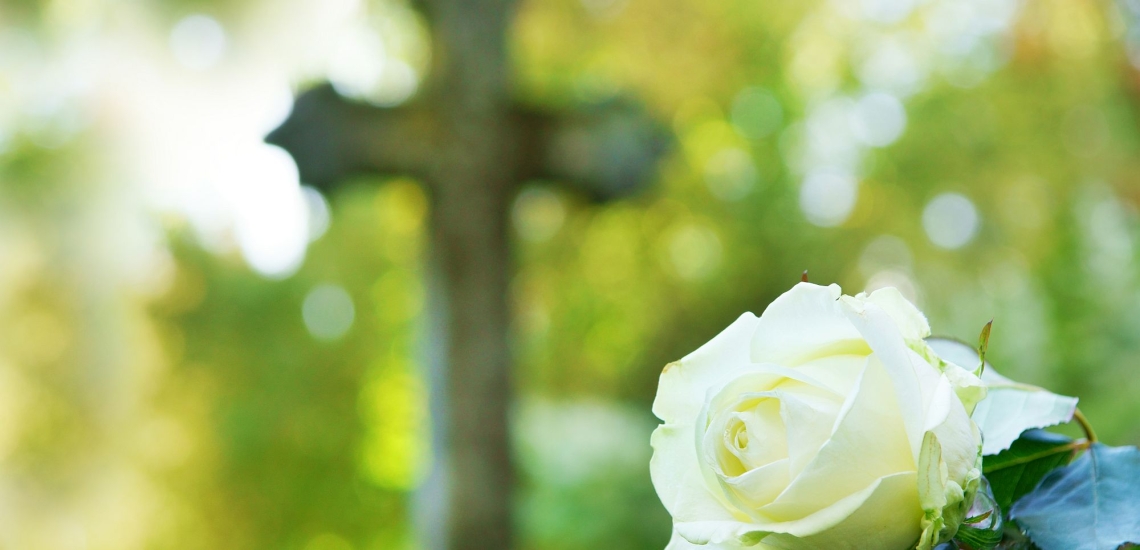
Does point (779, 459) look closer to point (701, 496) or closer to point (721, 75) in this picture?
point (701, 496)

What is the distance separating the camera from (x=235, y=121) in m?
1.60

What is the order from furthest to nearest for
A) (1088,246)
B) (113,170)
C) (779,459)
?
(113,170) → (1088,246) → (779,459)

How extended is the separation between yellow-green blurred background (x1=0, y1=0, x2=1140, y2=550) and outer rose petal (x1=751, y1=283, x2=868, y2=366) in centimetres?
216

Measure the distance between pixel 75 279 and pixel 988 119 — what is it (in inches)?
120

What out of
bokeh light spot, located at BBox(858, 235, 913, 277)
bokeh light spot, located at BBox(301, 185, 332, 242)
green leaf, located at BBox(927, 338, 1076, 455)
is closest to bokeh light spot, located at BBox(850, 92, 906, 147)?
bokeh light spot, located at BBox(858, 235, 913, 277)

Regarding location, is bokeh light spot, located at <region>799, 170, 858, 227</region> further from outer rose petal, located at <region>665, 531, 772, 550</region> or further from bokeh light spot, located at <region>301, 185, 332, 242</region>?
outer rose petal, located at <region>665, 531, 772, 550</region>

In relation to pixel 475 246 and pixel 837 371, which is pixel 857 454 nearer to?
pixel 837 371

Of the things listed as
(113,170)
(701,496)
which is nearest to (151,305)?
(113,170)

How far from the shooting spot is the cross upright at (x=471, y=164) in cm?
117

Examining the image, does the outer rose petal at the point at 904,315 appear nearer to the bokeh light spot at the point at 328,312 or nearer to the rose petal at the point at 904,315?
the rose petal at the point at 904,315

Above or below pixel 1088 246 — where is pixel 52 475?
above

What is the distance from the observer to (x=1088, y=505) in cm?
23

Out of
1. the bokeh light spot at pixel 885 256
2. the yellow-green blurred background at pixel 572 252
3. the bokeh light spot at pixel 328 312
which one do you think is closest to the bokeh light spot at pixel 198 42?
the yellow-green blurred background at pixel 572 252

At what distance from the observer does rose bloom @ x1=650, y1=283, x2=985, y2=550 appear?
0.19 meters
